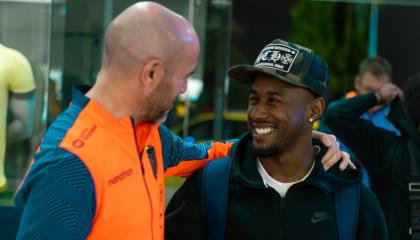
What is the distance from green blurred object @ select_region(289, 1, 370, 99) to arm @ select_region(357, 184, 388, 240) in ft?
20.2

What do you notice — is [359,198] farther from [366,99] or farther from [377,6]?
[377,6]

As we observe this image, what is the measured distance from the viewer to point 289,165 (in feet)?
8.64

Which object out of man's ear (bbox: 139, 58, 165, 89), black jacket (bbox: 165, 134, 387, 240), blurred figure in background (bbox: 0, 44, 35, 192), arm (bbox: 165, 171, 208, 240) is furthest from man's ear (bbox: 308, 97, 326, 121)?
blurred figure in background (bbox: 0, 44, 35, 192)

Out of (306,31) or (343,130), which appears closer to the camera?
(343,130)

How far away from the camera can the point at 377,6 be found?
27.3ft

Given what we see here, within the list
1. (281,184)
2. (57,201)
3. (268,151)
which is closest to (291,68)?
(268,151)


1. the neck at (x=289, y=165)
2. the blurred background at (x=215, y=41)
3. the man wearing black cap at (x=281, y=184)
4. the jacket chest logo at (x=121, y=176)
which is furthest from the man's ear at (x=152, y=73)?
the blurred background at (x=215, y=41)

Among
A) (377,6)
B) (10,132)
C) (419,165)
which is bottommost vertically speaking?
(10,132)

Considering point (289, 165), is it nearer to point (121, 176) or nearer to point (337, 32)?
point (121, 176)

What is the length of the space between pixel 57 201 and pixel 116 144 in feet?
0.86

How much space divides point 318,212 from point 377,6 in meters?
6.23

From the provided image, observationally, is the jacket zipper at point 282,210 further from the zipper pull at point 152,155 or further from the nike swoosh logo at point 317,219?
the zipper pull at point 152,155

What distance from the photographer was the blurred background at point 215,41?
744cm

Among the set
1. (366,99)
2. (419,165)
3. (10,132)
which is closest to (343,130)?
(366,99)
